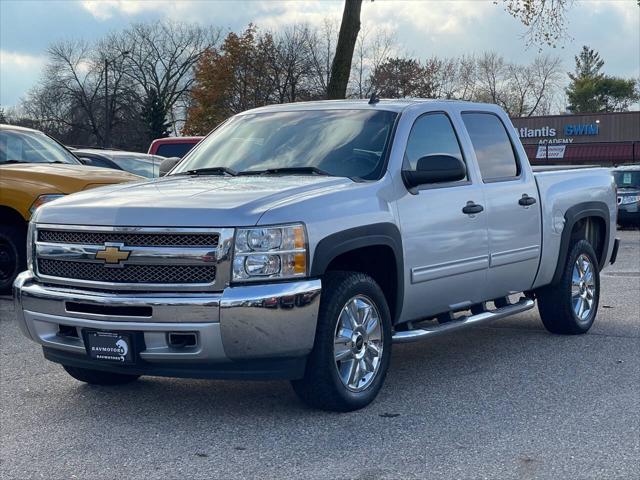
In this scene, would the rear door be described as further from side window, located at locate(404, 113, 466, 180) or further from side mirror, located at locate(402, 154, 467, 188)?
side mirror, located at locate(402, 154, 467, 188)

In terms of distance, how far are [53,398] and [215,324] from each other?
1.66 meters

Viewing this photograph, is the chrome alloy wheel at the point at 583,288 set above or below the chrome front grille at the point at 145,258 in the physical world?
below

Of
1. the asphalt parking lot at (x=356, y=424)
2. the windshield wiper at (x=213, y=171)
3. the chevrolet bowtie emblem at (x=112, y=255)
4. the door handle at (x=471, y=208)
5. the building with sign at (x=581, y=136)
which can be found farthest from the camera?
the building with sign at (x=581, y=136)

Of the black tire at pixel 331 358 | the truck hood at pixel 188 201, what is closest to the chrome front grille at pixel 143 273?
the truck hood at pixel 188 201

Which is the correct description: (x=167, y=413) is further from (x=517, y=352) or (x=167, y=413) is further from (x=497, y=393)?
(x=517, y=352)

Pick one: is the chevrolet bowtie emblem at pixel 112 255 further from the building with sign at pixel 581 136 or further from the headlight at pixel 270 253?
the building with sign at pixel 581 136

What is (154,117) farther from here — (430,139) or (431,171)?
(431,171)

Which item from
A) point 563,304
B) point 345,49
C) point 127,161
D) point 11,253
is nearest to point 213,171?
point 563,304

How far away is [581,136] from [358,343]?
6101 cm

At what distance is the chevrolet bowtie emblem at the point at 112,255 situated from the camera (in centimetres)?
539

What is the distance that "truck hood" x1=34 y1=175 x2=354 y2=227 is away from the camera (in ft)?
17.3

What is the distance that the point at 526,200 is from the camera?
762 cm

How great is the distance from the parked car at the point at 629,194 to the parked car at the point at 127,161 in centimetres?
1303

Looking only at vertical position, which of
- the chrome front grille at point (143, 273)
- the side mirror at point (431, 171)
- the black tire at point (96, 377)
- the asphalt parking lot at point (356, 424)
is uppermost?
the side mirror at point (431, 171)
